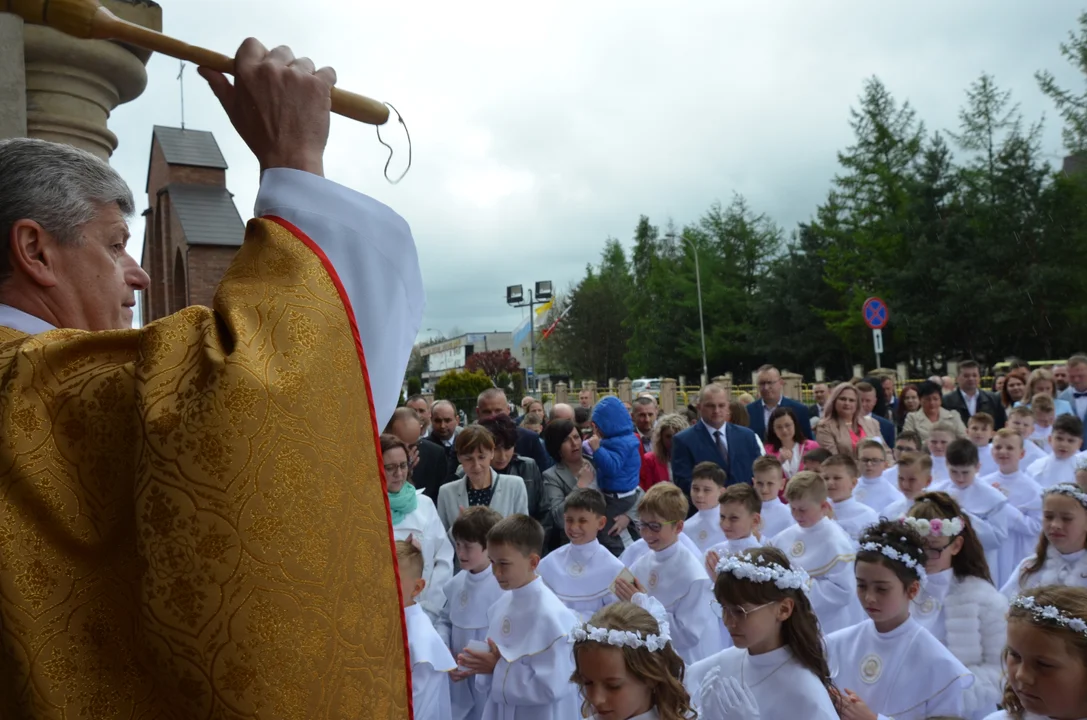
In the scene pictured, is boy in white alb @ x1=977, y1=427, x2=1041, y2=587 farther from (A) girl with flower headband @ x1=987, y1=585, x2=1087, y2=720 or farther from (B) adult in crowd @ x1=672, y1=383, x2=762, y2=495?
(A) girl with flower headband @ x1=987, y1=585, x2=1087, y2=720

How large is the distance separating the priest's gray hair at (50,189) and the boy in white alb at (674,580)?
4359 millimetres

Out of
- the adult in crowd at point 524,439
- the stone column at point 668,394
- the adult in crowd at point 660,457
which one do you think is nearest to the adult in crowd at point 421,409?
the adult in crowd at point 524,439

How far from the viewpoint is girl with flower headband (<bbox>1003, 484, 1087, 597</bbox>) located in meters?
5.11

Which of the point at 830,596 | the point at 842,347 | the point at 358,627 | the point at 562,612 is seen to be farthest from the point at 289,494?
the point at 842,347

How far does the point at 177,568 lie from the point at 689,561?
16.0 ft

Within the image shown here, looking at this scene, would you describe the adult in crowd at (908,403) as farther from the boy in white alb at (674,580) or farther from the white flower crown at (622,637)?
the white flower crown at (622,637)

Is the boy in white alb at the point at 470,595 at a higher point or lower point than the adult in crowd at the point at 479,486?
lower

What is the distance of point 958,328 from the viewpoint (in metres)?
34.8

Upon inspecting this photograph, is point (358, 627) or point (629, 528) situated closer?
point (358, 627)

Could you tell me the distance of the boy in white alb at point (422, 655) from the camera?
15.5 ft

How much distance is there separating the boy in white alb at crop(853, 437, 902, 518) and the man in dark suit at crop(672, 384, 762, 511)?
2.90 feet

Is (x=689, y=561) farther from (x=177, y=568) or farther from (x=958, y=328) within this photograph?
(x=958, y=328)

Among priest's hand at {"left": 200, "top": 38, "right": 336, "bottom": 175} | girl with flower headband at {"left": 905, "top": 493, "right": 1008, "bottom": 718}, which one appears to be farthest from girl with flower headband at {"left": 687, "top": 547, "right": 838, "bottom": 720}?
priest's hand at {"left": 200, "top": 38, "right": 336, "bottom": 175}

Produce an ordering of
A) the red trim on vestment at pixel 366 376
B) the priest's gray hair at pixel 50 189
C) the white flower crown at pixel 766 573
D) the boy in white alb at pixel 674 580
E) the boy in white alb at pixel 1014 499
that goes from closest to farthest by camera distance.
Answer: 1. the red trim on vestment at pixel 366 376
2. the priest's gray hair at pixel 50 189
3. the white flower crown at pixel 766 573
4. the boy in white alb at pixel 674 580
5. the boy in white alb at pixel 1014 499
